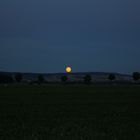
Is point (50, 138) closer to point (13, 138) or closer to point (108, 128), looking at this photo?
point (13, 138)

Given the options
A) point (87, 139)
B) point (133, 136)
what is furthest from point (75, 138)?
point (133, 136)

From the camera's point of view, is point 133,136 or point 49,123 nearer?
point 133,136

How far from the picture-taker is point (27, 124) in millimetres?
16516

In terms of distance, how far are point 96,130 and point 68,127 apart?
153 centimetres

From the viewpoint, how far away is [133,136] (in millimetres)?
13031

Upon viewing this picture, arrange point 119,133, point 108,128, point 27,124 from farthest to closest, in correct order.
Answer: point 27,124 → point 108,128 → point 119,133

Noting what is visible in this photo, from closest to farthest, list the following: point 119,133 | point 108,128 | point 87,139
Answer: point 87,139 < point 119,133 < point 108,128

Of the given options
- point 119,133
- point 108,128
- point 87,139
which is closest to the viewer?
point 87,139

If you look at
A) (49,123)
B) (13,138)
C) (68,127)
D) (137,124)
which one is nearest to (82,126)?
(68,127)

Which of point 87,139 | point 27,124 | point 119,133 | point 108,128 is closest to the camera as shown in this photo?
point 87,139

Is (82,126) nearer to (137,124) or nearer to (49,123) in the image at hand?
(49,123)

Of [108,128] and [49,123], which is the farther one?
[49,123]

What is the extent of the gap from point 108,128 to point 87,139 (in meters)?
3.18

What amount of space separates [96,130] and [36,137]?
329cm
